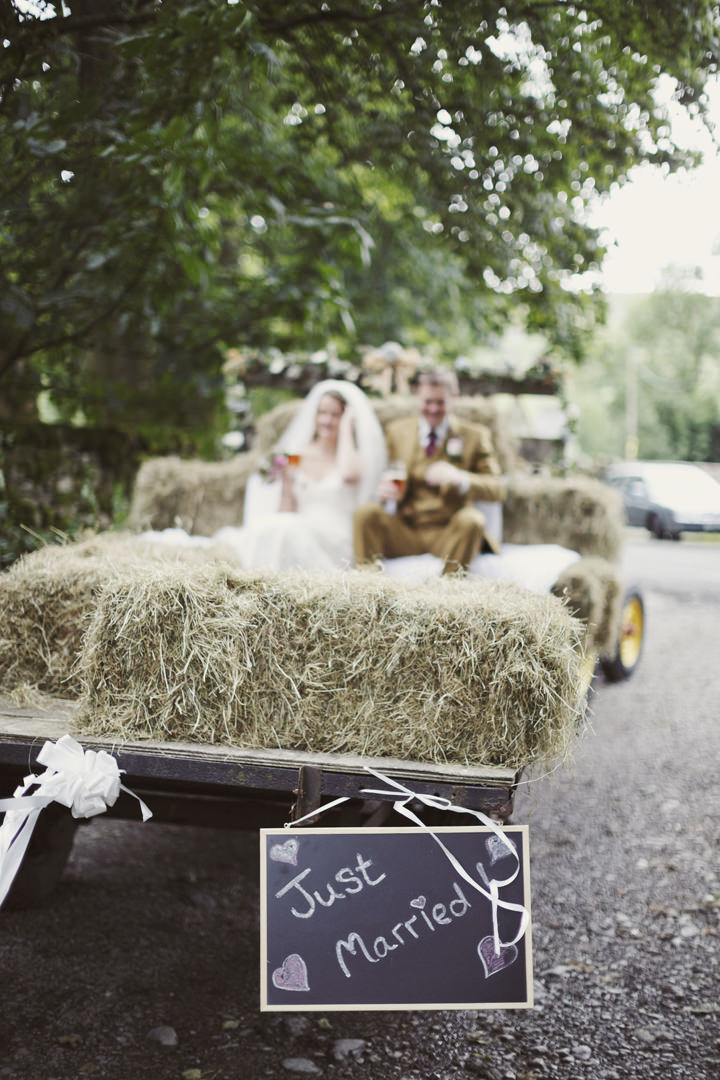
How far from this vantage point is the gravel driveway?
212 cm

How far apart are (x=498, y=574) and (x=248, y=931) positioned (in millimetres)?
2145

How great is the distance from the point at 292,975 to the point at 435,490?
10.4 ft

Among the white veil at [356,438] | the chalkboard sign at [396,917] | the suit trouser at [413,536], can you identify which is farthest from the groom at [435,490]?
the chalkboard sign at [396,917]

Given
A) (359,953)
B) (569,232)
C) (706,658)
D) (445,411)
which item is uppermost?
(569,232)

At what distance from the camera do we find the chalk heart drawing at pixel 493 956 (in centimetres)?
180

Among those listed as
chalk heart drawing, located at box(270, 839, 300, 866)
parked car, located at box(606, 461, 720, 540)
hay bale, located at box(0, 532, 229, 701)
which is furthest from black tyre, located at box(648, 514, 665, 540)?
chalk heart drawing, located at box(270, 839, 300, 866)

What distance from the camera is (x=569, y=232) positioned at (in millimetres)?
4941

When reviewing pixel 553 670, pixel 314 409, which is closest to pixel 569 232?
pixel 314 409

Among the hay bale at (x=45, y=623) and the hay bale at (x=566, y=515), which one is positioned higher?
the hay bale at (x=566, y=515)

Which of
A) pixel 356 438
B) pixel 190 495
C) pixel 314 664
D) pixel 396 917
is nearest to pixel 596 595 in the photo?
pixel 356 438

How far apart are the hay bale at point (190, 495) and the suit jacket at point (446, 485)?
109 cm

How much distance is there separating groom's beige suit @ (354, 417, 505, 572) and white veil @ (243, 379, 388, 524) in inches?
4.2

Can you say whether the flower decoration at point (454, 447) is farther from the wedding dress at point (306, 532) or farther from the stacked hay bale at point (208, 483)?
the stacked hay bale at point (208, 483)

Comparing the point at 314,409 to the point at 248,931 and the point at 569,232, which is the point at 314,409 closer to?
the point at 569,232
